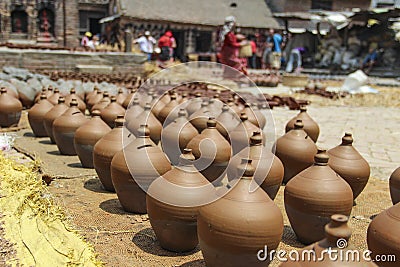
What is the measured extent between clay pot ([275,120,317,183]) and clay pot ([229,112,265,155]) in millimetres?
386

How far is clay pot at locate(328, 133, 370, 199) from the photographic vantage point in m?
3.96

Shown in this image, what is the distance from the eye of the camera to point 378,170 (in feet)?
18.8

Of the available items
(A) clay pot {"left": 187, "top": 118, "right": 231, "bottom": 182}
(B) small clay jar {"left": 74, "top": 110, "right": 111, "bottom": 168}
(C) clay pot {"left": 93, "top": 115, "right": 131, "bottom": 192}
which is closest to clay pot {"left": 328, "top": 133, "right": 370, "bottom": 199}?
(A) clay pot {"left": 187, "top": 118, "right": 231, "bottom": 182}

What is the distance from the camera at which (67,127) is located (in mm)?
5484

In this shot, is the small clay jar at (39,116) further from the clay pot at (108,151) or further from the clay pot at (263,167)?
the clay pot at (263,167)

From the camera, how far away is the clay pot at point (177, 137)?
197 inches

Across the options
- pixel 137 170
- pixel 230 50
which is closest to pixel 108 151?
pixel 137 170

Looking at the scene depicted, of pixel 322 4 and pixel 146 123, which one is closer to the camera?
pixel 146 123

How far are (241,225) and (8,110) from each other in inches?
214

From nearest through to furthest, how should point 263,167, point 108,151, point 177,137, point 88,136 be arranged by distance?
point 263,167, point 108,151, point 88,136, point 177,137

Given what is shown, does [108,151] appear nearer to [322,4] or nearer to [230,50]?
[230,50]

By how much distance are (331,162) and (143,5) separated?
76.1ft

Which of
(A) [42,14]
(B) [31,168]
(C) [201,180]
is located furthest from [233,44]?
(A) [42,14]

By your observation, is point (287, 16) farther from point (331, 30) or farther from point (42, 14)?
point (42, 14)
